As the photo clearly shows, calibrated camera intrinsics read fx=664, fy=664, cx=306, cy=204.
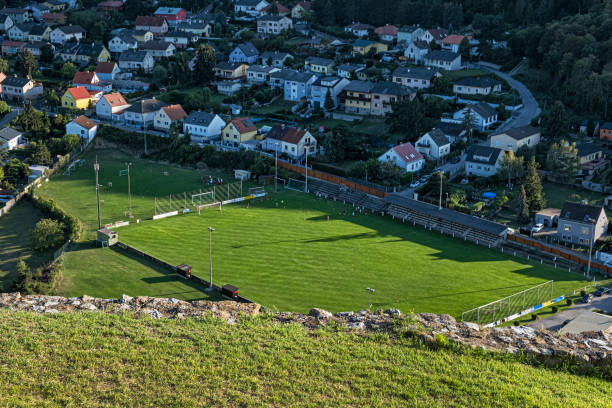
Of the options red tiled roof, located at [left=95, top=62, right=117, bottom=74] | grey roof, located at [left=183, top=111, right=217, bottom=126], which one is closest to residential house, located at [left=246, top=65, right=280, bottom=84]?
grey roof, located at [left=183, top=111, right=217, bottom=126]

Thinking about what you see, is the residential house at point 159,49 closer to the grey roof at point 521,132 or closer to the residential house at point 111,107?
the residential house at point 111,107

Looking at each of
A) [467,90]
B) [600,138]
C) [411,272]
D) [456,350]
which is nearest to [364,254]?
[411,272]

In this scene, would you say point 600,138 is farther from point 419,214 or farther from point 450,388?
point 450,388

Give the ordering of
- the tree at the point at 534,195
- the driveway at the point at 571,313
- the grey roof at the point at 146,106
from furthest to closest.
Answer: the grey roof at the point at 146,106, the tree at the point at 534,195, the driveway at the point at 571,313

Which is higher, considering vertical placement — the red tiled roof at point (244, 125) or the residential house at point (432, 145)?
the red tiled roof at point (244, 125)

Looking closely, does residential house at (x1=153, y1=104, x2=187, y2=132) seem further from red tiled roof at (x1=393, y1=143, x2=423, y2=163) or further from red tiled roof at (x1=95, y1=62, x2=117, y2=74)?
red tiled roof at (x1=393, y1=143, x2=423, y2=163)

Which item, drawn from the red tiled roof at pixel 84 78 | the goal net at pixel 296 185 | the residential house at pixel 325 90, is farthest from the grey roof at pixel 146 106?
the goal net at pixel 296 185

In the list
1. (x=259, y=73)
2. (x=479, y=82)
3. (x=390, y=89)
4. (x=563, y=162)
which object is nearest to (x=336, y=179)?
(x=563, y=162)
